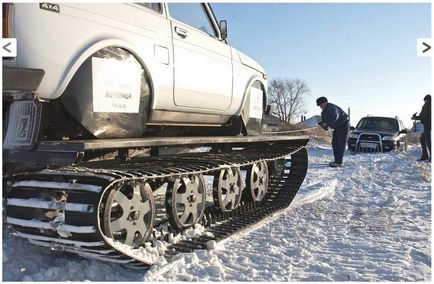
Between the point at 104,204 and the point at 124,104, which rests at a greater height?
the point at 124,104

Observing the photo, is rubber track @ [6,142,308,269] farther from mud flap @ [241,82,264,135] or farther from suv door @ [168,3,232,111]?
mud flap @ [241,82,264,135]

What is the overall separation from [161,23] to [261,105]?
7.73 feet

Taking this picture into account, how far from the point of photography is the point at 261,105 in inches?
236

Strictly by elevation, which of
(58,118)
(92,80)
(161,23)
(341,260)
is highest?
(161,23)

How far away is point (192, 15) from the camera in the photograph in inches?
189

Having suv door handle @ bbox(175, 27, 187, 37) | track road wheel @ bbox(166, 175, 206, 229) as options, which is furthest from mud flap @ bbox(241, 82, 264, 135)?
suv door handle @ bbox(175, 27, 187, 37)

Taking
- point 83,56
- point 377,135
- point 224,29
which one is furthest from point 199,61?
point 377,135

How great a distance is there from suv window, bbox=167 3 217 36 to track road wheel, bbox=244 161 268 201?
1708 millimetres

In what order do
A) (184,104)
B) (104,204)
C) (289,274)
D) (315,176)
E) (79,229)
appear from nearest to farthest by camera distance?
(79,229), (104,204), (289,274), (184,104), (315,176)

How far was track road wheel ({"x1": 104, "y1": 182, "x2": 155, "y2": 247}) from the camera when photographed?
3.28 m

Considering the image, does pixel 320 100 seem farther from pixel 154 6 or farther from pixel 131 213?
pixel 131 213

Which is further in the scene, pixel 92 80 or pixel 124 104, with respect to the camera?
pixel 124 104

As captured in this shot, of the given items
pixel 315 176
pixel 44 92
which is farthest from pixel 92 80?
pixel 315 176

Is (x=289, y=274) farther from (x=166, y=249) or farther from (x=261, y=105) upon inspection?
(x=261, y=105)
